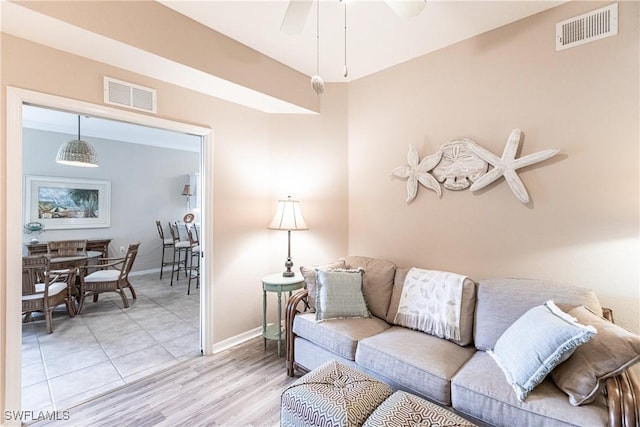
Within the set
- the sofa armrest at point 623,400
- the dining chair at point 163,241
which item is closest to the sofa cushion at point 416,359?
the sofa armrest at point 623,400

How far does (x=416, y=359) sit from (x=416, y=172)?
5.31 feet

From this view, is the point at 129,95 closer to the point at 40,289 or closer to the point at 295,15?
the point at 295,15

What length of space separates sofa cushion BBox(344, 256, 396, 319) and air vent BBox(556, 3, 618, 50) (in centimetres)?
209

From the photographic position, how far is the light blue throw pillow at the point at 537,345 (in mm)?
1388

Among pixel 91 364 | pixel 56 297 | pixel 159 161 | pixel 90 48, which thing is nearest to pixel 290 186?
pixel 90 48

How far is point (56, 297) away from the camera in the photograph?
11.3 feet

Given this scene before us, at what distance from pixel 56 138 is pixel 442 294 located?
653cm

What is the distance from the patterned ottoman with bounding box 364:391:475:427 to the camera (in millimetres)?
1284

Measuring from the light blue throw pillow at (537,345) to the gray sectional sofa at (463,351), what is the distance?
66mm

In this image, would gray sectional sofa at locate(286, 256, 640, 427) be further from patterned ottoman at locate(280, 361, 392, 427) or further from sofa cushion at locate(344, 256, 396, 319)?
patterned ottoman at locate(280, 361, 392, 427)

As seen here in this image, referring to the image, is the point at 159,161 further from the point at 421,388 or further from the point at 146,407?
the point at 421,388

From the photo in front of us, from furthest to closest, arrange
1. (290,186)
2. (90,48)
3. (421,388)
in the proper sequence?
1. (290,186)
2. (90,48)
3. (421,388)

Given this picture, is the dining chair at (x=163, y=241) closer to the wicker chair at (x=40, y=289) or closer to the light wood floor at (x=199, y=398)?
the wicker chair at (x=40, y=289)

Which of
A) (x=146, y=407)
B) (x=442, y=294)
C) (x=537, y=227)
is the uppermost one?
(x=537, y=227)
